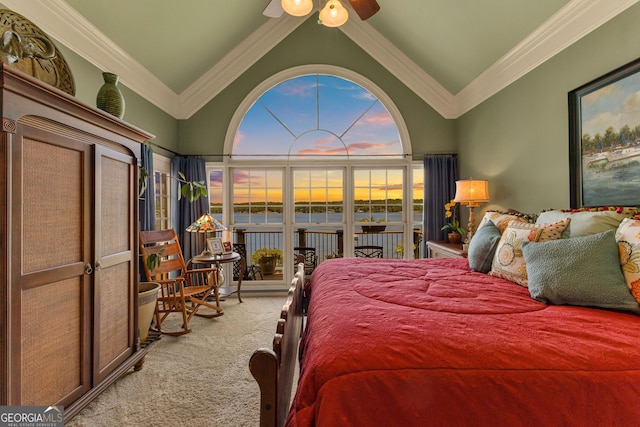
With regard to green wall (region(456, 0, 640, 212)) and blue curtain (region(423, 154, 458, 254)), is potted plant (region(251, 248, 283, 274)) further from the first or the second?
green wall (region(456, 0, 640, 212))

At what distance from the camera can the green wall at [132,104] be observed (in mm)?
2617

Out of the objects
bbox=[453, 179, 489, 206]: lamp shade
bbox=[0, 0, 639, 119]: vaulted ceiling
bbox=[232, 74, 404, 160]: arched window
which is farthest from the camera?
bbox=[232, 74, 404, 160]: arched window

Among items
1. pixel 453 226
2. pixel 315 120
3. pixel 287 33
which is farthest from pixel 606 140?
pixel 287 33

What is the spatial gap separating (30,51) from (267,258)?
11.6ft

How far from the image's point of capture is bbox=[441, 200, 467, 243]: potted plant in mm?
3908

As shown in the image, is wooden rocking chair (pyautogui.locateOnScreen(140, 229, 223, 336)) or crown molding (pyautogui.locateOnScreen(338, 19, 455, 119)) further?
crown molding (pyautogui.locateOnScreen(338, 19, 455, 119))

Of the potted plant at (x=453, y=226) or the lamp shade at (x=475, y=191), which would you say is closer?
the lamp shade at (x=475, y=191)

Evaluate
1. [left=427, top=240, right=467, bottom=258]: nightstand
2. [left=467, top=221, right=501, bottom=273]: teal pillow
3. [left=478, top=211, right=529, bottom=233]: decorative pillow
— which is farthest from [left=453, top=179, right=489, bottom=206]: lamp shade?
[left=467, top=221, right=501, bottom=273]: teal pillow

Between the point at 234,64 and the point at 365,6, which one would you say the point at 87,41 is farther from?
the point at 365,6

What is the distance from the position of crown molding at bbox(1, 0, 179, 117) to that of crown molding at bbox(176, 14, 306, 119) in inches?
20.3

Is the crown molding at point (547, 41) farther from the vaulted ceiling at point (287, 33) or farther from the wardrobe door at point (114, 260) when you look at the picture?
the wardrobe door at point (114, 260)

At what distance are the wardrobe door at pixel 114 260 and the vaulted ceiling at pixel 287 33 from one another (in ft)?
4.25

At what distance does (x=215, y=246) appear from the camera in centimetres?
379

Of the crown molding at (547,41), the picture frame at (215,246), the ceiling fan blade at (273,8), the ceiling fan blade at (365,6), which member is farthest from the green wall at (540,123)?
the picture frame at (215,246)
